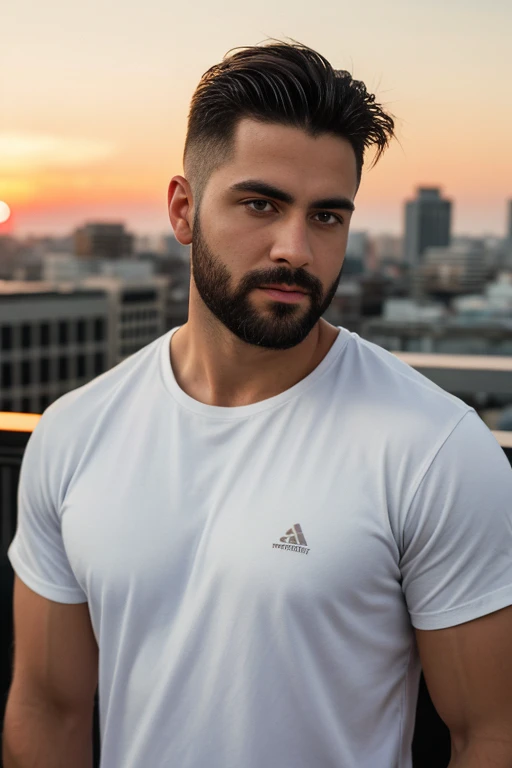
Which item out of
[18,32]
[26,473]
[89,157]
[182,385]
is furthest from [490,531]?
[18,32]

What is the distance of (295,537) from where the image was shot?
43.0 inches

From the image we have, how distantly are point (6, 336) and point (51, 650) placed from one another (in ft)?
161

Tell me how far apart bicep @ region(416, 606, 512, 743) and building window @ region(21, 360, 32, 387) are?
51738 millimetres

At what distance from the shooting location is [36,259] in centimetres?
5734

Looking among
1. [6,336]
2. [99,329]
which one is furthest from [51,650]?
[99,329]

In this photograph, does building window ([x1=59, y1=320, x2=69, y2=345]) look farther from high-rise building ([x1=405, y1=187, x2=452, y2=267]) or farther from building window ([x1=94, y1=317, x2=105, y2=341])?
high-rise building ([x1=405, y1=187, x2=452, y2=267])

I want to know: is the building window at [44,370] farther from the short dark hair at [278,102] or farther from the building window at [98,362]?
the short dark hair at [278,102]

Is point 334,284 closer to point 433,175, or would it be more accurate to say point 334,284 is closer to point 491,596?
point 491,596

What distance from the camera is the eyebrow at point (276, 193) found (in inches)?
44.6

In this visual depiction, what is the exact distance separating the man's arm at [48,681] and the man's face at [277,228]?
502mm

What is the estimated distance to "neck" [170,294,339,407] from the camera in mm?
1245

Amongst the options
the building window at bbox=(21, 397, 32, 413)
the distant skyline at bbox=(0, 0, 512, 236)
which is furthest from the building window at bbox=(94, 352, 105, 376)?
the distant skyline at bbox=(0, 0, 512, 236)

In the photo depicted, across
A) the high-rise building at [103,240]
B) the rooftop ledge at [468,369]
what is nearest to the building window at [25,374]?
the high-rise building at [103,240]

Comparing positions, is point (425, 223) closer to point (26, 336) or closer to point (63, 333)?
point (63, 333)
